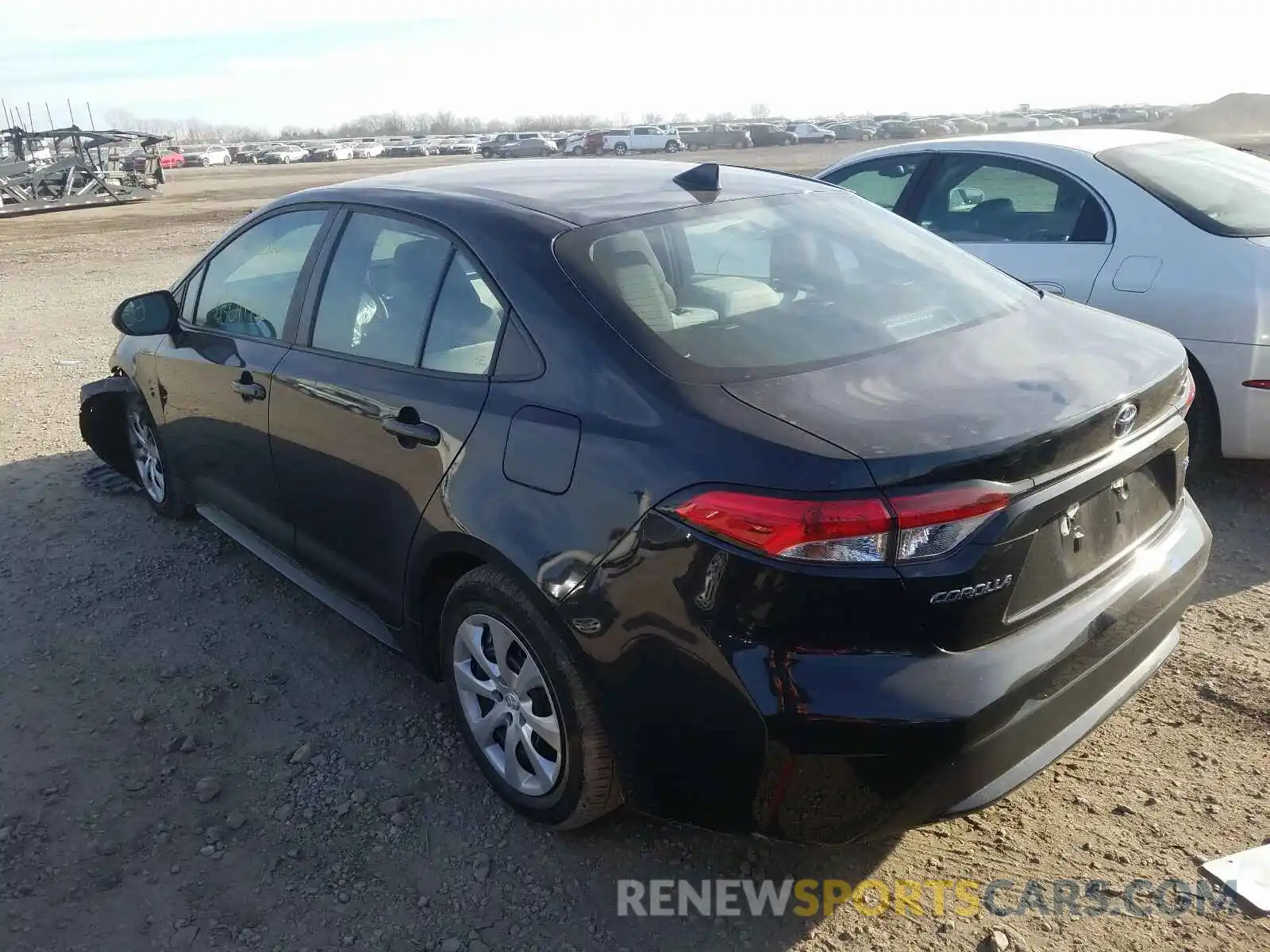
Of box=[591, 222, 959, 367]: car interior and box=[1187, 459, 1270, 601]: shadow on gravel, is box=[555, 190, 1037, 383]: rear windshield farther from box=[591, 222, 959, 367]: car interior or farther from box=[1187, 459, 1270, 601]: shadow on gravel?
box=[1187, 459, 1270, 601]: shadow on gravel

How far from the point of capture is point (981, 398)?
2209mm

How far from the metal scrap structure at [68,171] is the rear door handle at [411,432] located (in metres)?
27.0

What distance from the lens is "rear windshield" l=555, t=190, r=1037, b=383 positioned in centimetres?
244

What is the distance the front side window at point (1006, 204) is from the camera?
192 inches

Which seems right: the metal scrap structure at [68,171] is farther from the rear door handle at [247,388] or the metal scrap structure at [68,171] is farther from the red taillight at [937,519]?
the red taillight at [937,519]

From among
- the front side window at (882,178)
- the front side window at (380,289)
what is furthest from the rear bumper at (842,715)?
the front side window at (882,178)

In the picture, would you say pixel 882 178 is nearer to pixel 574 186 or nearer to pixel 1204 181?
pixel 1204 181

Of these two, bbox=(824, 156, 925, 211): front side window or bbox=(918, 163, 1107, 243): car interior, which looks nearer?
bbox=(918, 163, 1107, 243): car interior

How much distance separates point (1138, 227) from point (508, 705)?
3.72 meters

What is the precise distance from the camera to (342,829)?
2799 mm

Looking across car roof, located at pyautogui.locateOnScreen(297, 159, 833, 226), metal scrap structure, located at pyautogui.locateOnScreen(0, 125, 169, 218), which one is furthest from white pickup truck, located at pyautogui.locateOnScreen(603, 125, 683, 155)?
car roof, located at pyautogui.locateOnScreen(297, 159, 833, 226)

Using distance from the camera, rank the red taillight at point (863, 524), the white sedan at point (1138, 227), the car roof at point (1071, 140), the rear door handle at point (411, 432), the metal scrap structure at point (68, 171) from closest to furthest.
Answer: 1. the red taillight at point (863, 524)
2. the rear door handle at point (411, 432)
3. the white sedan at point (1138, 227)
4. the car roof at point (1071, 140)
5. the metal scrap structure at point (68, 171)

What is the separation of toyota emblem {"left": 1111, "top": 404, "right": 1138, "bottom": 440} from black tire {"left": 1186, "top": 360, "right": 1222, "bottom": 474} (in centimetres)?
231

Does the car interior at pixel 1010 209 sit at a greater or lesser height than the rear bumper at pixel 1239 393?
greater
